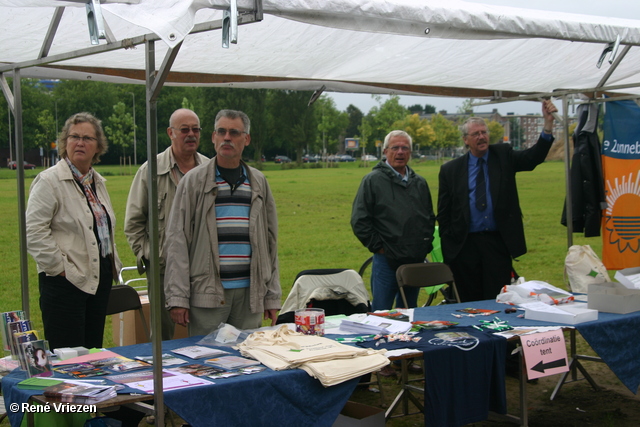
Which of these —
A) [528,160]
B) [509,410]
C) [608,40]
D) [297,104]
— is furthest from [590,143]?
[297,104]

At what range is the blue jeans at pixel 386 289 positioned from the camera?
5156mm

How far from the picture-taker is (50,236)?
11.3 ft

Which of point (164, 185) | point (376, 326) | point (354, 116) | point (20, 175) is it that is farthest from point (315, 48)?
point (354, 116)

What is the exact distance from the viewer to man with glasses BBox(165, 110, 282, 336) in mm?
3391

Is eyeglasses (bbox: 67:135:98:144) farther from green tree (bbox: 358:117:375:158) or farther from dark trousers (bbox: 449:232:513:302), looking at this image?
green tree (bbox: 358:117:375:158)

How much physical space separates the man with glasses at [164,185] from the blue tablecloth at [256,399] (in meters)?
1.55

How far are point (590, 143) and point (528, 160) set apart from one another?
31.1 inches

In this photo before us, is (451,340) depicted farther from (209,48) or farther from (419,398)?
(209,48)

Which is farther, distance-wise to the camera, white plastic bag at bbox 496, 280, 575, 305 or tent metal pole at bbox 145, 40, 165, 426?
white plastic bag at bbox 496, 280, 575, 305

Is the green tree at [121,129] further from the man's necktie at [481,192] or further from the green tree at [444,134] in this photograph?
the man's necktie at [481,192]

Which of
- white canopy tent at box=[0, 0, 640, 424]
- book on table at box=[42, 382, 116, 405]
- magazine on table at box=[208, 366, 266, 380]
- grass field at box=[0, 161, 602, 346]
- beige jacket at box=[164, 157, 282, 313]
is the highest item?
white canopy tent at box=[0, 0, 640, 424]

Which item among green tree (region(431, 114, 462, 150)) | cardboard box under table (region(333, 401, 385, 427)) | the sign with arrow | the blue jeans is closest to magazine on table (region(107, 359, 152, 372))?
cardboard box under table (region(333, 401, 385, 427))

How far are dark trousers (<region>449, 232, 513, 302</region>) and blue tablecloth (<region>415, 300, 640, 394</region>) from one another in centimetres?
108

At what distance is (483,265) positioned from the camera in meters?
5.05
